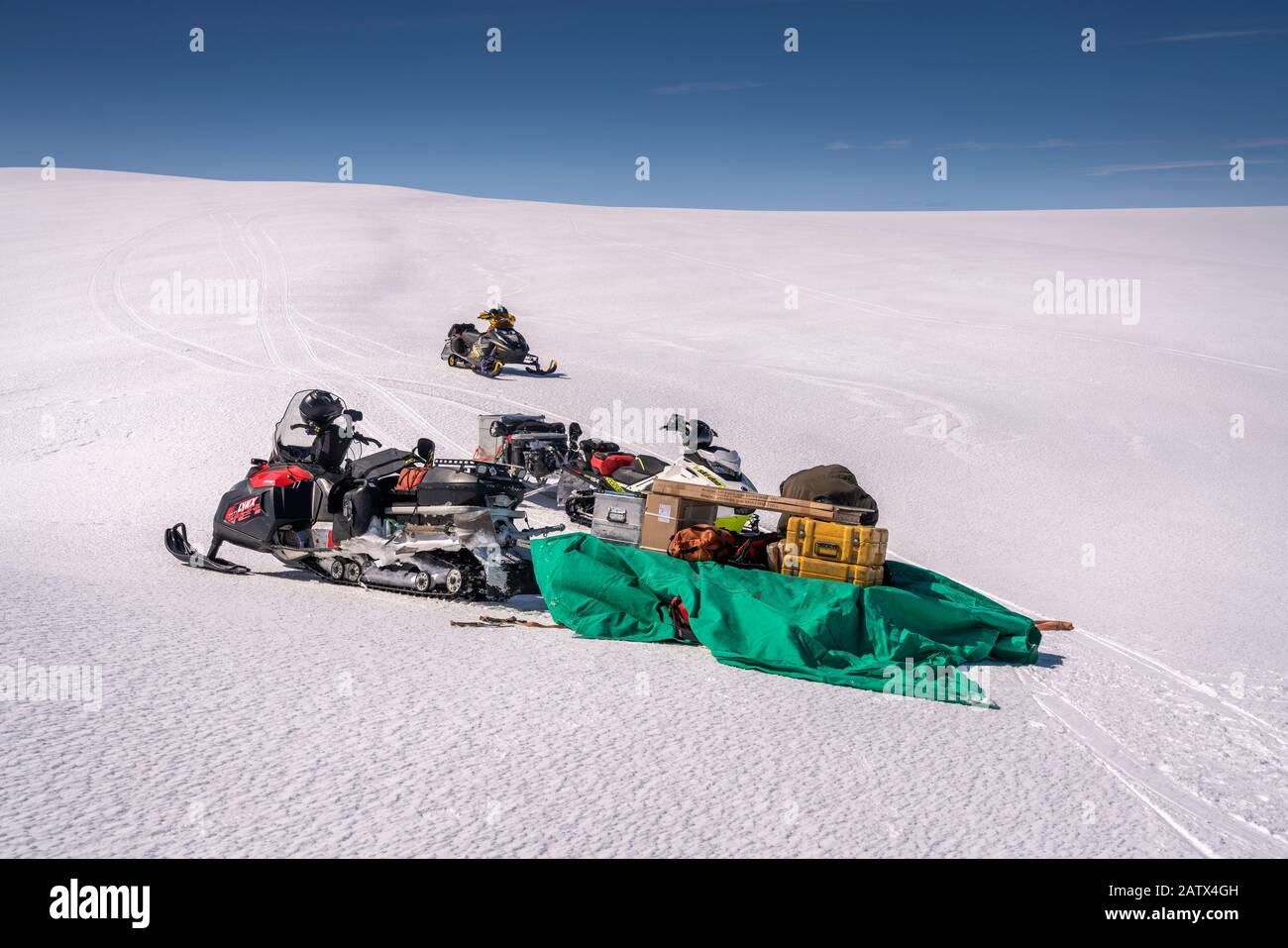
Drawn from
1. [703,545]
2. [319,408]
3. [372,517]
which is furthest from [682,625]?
[319,408]

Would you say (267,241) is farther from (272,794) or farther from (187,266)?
(272,794)

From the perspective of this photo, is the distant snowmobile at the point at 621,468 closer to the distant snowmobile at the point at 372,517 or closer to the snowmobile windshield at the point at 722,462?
the snowmobile windshield at the point at 722,462

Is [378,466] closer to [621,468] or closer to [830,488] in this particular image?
[621,468]

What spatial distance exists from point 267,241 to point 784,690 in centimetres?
3266

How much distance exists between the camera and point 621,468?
34.4 feet

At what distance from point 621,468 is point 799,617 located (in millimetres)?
4613

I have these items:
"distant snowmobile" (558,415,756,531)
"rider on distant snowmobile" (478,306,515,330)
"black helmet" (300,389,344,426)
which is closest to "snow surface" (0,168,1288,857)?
"rider on distant snowmobile" (478,306,515,330)

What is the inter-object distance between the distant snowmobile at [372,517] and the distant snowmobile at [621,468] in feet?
8.31

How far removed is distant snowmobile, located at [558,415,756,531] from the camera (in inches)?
395

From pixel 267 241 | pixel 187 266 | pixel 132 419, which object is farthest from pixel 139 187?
pixel 132 419

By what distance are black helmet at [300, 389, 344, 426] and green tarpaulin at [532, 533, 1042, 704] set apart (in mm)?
2338

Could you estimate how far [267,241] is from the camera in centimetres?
3344

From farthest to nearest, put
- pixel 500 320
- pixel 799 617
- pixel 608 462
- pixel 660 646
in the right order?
pixel 500 320, pixel 608 462, pixel 660 646, pixel 799 617

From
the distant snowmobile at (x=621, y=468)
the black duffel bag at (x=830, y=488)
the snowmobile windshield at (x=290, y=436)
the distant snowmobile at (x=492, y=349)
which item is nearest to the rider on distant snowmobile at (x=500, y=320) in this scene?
the distant snowmobile at (x=492, y=349)
